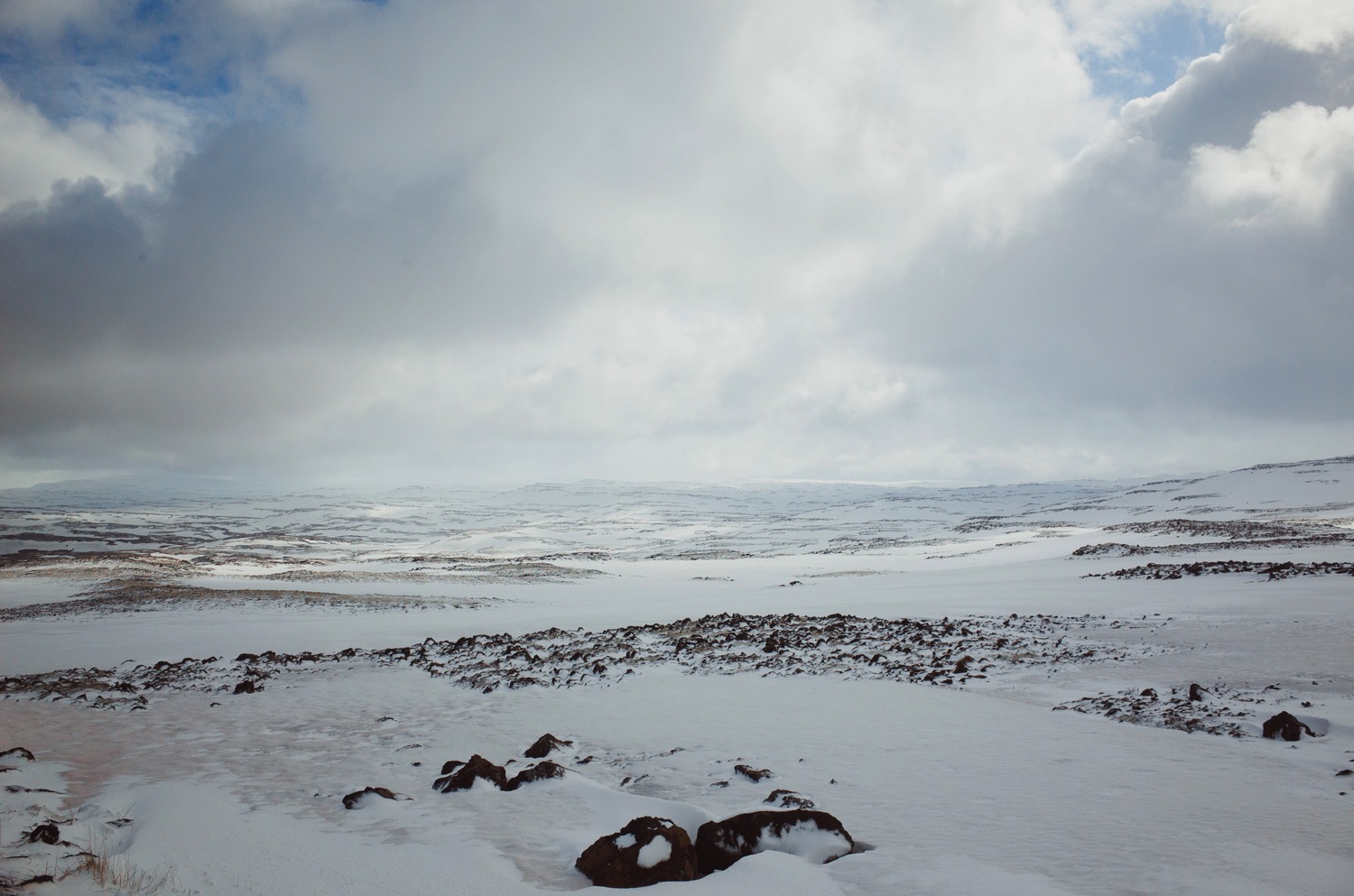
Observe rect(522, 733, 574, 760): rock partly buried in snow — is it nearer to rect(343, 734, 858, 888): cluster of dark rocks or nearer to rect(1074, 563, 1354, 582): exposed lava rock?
rect(343, 734, 858, 888): cluster of dark rocks

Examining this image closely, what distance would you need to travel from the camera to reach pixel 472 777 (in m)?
7.09

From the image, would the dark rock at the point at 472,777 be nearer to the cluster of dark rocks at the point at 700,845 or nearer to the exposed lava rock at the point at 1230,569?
the cluster of dark rocks at the point at 700,845

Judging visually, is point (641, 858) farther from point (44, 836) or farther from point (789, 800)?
point (44, 836)

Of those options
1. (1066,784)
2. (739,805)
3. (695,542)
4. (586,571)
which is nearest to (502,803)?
(739,805)

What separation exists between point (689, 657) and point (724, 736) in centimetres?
668

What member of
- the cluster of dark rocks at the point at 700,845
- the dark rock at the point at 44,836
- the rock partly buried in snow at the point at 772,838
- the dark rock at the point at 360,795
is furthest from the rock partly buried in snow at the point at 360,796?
the rock partly buried in snow at the point at 772,838

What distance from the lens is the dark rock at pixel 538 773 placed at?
708cm

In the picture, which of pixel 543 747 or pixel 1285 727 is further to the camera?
pixel 543 747

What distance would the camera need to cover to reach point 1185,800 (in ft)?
19.6

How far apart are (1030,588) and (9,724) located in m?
29.4

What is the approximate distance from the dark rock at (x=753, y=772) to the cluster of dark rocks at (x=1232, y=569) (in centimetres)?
2358

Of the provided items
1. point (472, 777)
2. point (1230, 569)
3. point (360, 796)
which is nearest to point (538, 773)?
point (472, 777)

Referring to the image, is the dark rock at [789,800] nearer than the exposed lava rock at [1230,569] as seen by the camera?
Yes

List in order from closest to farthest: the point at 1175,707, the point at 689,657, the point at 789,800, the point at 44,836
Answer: the point at 44,836, the point at 789,800, the point at 1175,707, the point at 689,657
